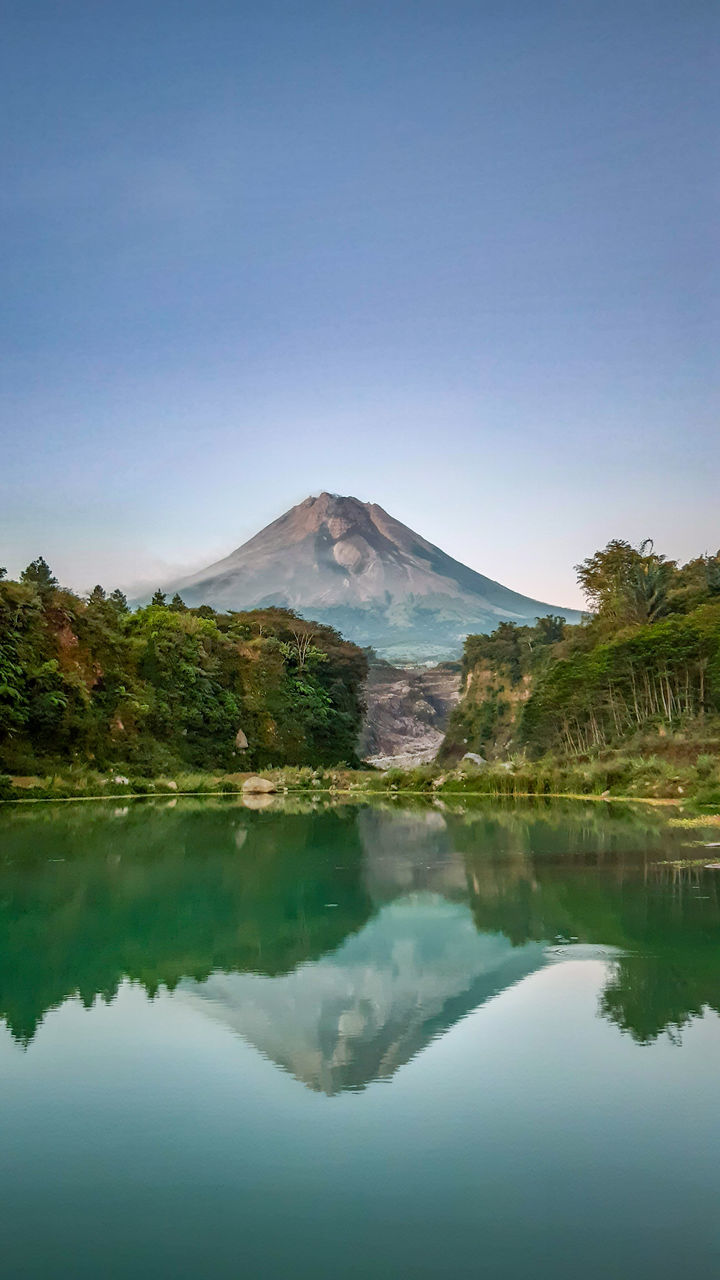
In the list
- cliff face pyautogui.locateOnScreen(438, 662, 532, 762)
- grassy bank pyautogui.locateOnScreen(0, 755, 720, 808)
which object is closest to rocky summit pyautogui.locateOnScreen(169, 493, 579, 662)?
cliff face pyautogui.locateOnScreen(438, 662, 532, 762)

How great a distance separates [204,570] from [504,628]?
117461 millimetres

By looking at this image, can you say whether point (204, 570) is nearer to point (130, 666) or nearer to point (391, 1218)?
point (130, 666)

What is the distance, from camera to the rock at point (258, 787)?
105 ft

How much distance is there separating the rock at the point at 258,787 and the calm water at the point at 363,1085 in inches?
894

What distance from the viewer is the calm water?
2865mm

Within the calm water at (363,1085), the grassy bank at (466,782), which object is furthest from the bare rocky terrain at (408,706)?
the calm water at (363,1085)

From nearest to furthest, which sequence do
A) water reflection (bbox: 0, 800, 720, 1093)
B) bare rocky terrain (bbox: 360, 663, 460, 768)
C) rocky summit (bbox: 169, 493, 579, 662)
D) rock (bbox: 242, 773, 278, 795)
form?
water reflection (bbox: 0, 800, 720, 1093), rock (bbox: 242, 773, 278, 795), bare rocky terrain (bbox: 360, 663, 460, 768), rocky summit (bbox: 169, 493, 579, 662)

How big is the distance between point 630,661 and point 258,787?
11.7 meters

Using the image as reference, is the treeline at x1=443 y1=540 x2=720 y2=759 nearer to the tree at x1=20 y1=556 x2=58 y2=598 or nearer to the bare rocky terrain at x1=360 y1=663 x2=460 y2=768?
the tree at x1=20 y1=556 x2=58 y2=598

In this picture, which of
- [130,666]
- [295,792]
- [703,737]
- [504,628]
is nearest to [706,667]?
[703,737]

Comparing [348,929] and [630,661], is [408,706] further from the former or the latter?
[348,929]

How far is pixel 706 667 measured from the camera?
2908 centimetres

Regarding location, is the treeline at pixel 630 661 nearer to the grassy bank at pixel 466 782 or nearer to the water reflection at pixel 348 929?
the grassy bank at pixel 466 782

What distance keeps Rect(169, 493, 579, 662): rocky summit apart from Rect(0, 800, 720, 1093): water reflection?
136756 millimetres
